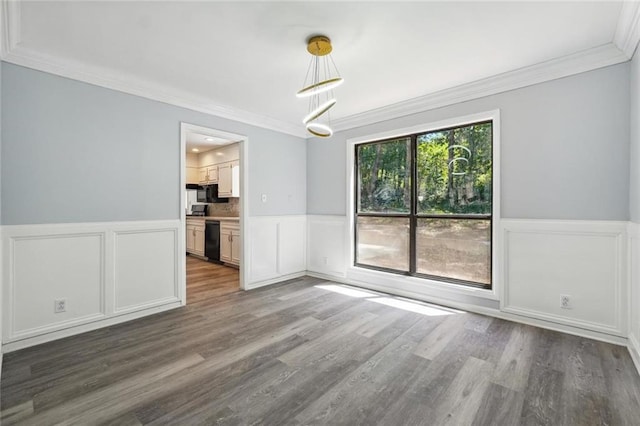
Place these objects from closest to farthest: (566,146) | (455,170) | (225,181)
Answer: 1. (566,146)
2. (455,170)
3. (225,181)

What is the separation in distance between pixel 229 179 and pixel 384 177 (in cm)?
364

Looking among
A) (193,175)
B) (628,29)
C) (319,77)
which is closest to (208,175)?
(193,175)

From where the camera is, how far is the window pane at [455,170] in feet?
11.5

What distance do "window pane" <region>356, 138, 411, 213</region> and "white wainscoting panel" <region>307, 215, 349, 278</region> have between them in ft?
1.69

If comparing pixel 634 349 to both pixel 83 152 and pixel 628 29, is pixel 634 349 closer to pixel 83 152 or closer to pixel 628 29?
pixel 628 29

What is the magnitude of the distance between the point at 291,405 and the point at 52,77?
352cm

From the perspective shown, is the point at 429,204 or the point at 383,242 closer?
the point at 429,204

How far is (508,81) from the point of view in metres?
3.15

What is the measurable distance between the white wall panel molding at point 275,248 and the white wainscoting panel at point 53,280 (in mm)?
1884

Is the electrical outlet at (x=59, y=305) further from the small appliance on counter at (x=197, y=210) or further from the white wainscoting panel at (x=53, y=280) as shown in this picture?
the small appliance on counter at (x=197, y=210)

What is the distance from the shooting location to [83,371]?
2.26 m

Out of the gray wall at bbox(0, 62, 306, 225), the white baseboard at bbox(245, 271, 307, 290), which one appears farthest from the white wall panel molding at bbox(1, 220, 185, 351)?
the white baseboard at bbox(245, 271, 307, 290)

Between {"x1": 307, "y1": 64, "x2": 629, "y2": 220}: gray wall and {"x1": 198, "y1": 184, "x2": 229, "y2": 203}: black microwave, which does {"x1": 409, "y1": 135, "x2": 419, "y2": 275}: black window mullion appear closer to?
{"x1": 307, "y1": 64, "x2": 629, "y2": 220}: gray wall

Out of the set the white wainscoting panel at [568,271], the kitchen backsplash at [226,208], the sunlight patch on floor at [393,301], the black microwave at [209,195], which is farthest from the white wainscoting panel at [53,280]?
the white wainscoting panel at [568,271]
